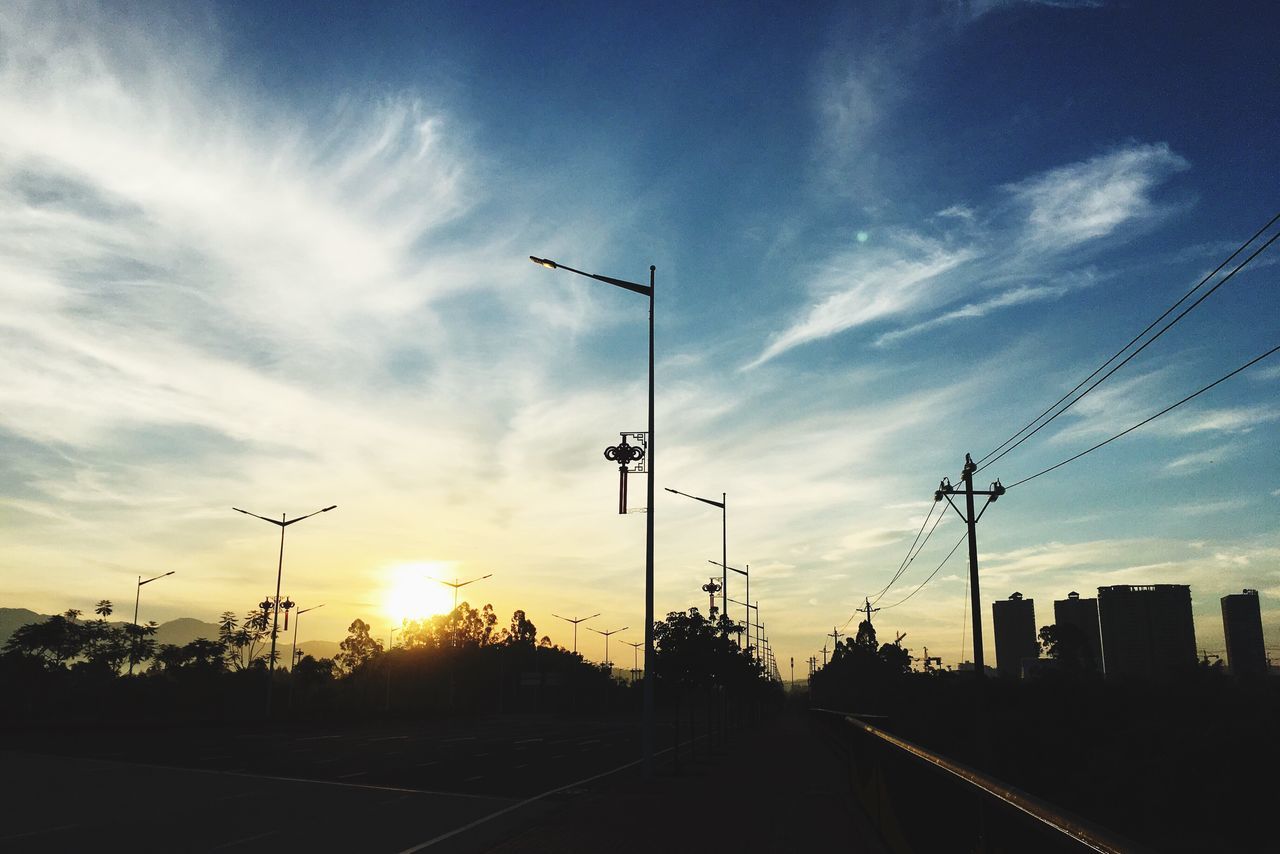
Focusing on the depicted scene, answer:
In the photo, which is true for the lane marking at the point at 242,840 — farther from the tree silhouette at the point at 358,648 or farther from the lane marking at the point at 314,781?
the tree silhouette at the point at 358,648

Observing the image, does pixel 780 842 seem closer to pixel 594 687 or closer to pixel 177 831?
pixel 177 831

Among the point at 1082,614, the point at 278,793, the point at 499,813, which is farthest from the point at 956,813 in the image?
the point at 1082,614

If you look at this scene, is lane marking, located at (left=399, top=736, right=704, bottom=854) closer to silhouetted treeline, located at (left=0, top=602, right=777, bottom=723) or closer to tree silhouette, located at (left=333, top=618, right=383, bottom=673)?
silhouetted treeline, located at (left=0, top=602, right=777, bottom=723)

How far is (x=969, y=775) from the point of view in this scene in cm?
563

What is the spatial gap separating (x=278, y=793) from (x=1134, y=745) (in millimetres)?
34402

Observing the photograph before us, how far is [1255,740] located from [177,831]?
35.5 meters

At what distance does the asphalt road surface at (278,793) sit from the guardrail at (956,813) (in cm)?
568

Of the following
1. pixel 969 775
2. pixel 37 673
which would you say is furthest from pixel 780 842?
pixel 37 673

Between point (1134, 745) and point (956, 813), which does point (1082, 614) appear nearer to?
point (1134, 745)

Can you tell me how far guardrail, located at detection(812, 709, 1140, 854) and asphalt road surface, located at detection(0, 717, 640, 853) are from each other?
5.68 metres

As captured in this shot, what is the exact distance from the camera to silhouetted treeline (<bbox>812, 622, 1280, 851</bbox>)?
32875 mm

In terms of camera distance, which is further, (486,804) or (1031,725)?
(1031,725)

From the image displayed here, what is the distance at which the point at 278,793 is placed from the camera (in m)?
20.3

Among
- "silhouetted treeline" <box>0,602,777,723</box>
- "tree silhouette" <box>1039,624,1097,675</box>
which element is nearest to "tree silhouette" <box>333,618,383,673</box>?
"silhouetted treeline" <box>0,602,777,723</box>
